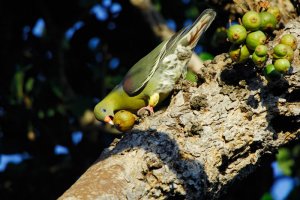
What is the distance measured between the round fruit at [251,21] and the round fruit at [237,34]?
0.16 feet

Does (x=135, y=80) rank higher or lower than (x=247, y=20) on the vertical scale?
higher

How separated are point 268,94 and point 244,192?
1.56 meters

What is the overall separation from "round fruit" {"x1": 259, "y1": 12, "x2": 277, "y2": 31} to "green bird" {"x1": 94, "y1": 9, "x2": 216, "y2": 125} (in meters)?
0.83

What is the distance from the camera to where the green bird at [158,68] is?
156 inches

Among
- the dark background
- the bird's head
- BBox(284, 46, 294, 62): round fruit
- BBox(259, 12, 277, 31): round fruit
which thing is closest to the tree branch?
the dark background

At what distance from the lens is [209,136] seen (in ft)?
9.04

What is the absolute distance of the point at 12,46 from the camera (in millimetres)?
4992

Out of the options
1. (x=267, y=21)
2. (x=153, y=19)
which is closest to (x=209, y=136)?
(x=267, y=21)

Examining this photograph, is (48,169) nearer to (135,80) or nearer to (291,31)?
(135,80)

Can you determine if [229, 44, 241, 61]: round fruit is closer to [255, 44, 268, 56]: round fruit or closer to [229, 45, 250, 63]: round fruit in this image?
[229, 45, 250, 63]: round fruit

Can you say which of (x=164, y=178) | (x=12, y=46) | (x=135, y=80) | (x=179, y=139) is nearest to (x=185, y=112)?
(x=179, y=139)

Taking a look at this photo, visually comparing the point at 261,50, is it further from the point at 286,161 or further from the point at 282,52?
the point at 286,161

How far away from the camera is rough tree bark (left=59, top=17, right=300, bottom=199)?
2.63 meters

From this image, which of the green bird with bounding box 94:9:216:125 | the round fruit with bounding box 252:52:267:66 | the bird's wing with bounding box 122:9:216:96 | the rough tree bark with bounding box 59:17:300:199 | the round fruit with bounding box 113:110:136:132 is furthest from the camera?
the bird's wing with bounding box 122:9:216:96
